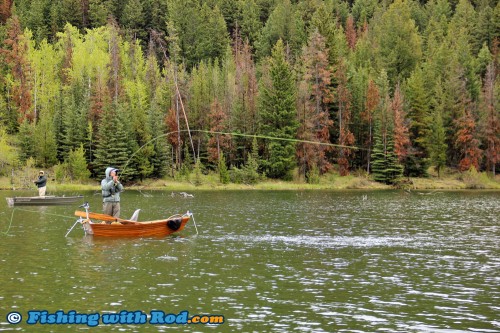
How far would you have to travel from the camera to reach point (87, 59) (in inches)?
4208

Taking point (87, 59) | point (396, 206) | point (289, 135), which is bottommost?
point (396, 206)

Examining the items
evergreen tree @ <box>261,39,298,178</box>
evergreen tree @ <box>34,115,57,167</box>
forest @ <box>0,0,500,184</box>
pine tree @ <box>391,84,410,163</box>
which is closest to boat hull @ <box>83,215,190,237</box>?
forest @ <box>0,0,500,184</box>

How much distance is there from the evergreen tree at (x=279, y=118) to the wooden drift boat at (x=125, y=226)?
56.4 meters

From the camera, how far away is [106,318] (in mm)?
18359

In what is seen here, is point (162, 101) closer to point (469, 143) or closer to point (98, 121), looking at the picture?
point (98, 121)

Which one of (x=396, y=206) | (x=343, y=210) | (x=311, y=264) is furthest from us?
(x=396, y=206)

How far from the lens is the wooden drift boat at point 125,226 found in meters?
35.1

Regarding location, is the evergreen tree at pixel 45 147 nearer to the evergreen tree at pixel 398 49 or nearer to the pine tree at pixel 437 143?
the pine tree at pixel 437 143

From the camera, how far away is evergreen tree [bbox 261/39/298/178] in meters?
93.1

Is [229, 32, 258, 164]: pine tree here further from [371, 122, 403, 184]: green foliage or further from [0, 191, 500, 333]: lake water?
[0, 191, 500, 333]: lake water

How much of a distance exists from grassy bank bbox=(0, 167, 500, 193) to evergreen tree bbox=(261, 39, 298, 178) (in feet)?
8.22

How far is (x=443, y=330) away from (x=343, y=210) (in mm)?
37481

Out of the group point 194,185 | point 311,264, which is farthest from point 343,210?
point 194,185

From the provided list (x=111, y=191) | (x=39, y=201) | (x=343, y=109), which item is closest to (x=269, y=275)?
(x=111, y=191)
